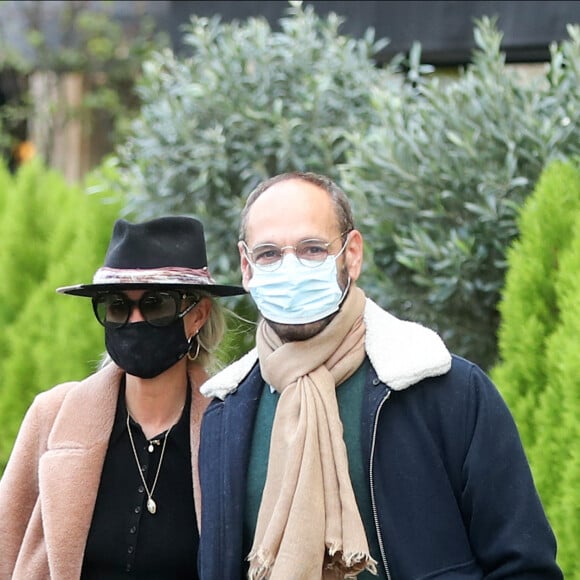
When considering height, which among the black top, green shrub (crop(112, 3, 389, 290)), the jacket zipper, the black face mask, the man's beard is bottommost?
the black top

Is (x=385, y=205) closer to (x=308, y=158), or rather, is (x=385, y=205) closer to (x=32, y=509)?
(x=308, y=158)

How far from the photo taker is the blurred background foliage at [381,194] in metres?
4.41

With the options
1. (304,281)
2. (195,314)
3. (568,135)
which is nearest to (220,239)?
(568,135)

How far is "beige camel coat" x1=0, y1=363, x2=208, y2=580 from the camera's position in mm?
3121

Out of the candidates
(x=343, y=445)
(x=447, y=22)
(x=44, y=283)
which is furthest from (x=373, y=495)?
(x=447, y=22)

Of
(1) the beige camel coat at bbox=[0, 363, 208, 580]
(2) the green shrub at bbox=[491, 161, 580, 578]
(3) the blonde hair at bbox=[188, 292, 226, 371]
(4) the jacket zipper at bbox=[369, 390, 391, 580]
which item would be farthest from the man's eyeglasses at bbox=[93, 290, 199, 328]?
(2) the green shrub at bbox=[491, 161, 580, 578]

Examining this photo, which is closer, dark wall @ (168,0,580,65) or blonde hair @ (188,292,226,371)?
blonde hair @ (188,292,226,371)

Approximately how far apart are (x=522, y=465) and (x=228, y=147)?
13.0ft

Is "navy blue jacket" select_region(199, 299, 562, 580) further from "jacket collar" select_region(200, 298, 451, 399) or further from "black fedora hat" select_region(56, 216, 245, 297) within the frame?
"black fedora hat" select_region(56, 216, 245, 297)

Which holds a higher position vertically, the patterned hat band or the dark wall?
the dark wall

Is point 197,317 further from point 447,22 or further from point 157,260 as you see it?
point 447,22

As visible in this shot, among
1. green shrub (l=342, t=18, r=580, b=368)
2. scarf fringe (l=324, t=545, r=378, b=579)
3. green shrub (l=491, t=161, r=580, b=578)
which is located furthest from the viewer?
green shrub (l=342, t=18, r=580, b=368)

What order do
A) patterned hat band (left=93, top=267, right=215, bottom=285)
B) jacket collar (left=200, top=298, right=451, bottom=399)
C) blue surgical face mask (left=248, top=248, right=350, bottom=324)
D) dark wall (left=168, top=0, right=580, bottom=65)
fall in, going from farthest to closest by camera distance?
dark wall (left=168, top=0, right=580, bottom=65) → patterned hat band (left=93, top=267, right=215, bottom=285) → blue surgical face mask (left=248, top=248, right=350, bottom=324) → jacket collar (left=200, top=298, right=451, bottom=399)

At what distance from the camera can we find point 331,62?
Result: 6254 mm
